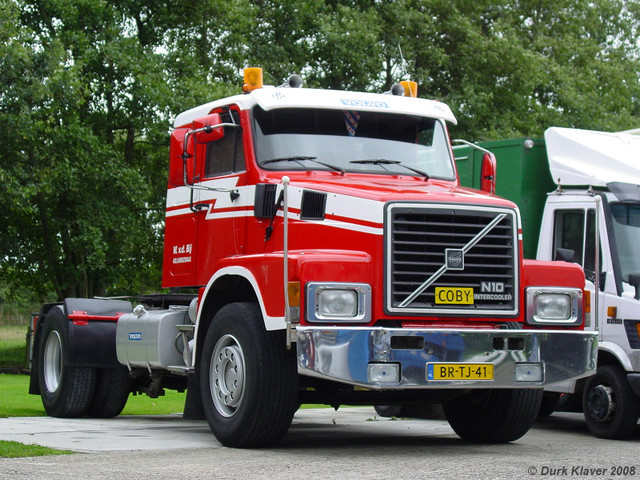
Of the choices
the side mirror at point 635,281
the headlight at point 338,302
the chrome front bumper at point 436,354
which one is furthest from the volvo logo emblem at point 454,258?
the side mirror at point 635,281

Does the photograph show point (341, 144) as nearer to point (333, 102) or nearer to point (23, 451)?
point (333, 102)

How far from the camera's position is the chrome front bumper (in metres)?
8.54

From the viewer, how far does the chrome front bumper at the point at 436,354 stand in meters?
8.54

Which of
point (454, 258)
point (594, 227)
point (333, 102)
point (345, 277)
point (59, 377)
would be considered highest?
point (333, 102)

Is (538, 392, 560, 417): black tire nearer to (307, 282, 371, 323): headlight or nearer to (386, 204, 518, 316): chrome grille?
(386, 204, 518, 316): chrome grille

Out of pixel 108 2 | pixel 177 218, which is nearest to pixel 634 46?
pixel 108 2

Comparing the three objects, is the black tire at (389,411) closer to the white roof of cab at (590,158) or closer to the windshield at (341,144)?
the white roof of cab at (590,158)

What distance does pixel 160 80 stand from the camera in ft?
90.0

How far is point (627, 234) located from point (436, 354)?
4.41 metres

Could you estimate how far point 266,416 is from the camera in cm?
909

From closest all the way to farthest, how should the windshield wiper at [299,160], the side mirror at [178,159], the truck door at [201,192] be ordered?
the windshield wiper at [299,160] → the truck door at [201,192] → the side mirror at [178,159]

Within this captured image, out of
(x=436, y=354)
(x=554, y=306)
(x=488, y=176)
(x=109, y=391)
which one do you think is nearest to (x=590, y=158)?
(x=488, y=176)

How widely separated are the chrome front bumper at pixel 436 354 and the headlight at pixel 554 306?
0.69ft

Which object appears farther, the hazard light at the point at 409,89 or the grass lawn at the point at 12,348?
the grass lawn at the point at 12,348
